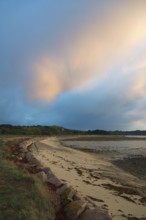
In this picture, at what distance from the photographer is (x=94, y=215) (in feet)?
26.5

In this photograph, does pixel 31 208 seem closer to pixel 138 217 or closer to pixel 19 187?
pixel 19 187

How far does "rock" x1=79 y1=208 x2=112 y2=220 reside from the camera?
8.00 m

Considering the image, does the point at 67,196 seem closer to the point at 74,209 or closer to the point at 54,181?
the point at 74,209

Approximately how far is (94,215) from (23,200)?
1.62 meters

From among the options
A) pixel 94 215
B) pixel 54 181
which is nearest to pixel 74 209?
pixel 94 215

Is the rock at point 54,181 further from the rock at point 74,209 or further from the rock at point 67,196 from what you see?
the rock at point 74,209

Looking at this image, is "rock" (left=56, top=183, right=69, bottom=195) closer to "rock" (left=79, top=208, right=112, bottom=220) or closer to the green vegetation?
the green vegetation

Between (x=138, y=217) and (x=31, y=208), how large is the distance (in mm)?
3059

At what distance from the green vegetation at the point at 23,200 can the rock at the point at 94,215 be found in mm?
695

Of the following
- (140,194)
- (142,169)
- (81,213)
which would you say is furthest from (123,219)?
(142,169)

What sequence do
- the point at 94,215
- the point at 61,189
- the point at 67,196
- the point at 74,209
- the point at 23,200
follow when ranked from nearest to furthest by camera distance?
the point at 94,215 → the point at 23,200 → the point at 74,209 → the point at 67,196 → the point at 61,189

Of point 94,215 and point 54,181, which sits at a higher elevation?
point 54,181

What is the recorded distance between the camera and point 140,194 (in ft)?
42.2

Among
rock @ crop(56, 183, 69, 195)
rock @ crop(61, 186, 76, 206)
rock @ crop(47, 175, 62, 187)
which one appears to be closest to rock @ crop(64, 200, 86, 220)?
rock @ crop(61, 186, 76, 206)
